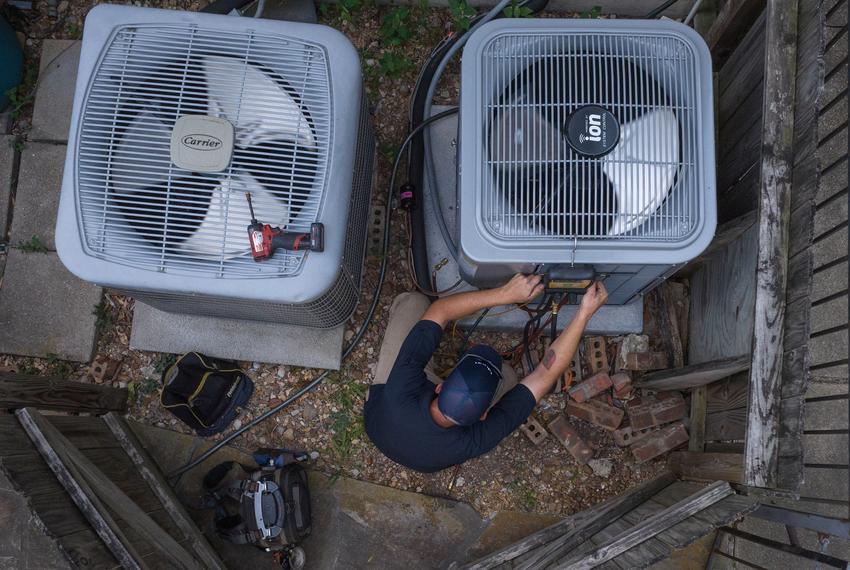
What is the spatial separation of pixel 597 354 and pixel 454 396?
1152 mm

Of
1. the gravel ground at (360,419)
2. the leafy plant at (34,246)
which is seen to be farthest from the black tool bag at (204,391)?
the leafy plant at (34,246)

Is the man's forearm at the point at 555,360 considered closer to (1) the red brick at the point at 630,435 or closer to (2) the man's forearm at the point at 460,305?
(2) the man's forearm at the point at 460,305

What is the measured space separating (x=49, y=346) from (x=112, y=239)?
176 centimetres

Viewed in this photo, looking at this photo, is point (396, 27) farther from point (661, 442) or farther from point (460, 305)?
point (661, 442)

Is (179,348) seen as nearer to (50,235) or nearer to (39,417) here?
(39,417)

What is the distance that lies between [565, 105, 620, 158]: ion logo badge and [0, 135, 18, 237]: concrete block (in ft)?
10.7

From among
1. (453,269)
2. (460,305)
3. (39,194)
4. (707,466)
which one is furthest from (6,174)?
(707,466)

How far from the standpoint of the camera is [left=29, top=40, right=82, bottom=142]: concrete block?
3.38 metres

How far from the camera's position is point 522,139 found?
1.90 metres

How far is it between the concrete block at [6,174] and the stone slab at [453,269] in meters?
2.44

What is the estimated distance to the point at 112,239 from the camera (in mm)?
1965

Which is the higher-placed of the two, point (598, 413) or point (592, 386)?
point (592, 386)

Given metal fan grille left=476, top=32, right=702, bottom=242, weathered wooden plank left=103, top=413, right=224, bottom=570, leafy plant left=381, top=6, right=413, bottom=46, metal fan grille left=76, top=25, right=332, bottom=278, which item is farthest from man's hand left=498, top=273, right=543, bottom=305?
weathered wooden plank left=103, top=413, right=224, bottom=570

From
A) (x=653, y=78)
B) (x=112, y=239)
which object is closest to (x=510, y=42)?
(x=653, y=78)
